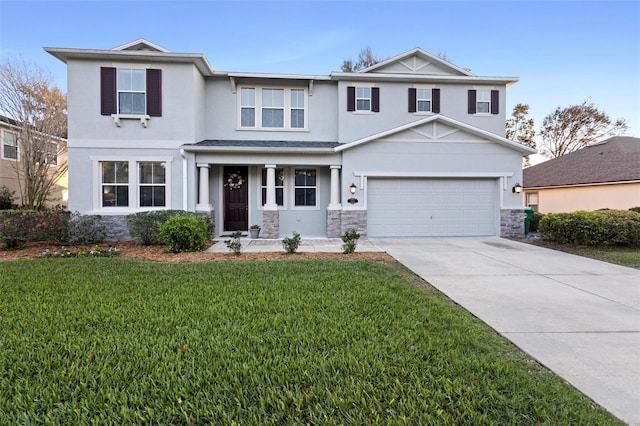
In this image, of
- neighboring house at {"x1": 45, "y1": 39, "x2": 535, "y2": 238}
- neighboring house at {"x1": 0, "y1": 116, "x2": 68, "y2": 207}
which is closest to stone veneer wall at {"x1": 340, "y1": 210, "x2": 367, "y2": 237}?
neighboring house at {"x1": 45, "y1": 39, "x2": 535, "y2": 238}

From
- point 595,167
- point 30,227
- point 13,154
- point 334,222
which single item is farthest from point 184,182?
point 595,167

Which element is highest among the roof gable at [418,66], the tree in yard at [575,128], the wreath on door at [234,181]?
the tree in yard at [575,128]

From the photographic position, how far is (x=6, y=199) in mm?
15891

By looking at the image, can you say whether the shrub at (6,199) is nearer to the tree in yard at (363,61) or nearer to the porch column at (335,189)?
the porch column at (335,189)

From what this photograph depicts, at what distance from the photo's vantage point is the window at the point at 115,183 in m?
11.2

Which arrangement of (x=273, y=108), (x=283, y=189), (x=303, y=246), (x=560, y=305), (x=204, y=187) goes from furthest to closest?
(x=273, y=108)
(x=283, y=189)
(x=204, y=187)
(x=303, y=246)
(x=560, y=305)

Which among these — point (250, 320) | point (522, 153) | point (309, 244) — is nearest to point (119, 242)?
point (309, 244)

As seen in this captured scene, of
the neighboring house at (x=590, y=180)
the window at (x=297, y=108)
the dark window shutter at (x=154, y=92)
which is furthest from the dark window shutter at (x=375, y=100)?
the neighboring house at (x=590, y=180)

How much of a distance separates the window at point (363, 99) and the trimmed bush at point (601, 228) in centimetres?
766

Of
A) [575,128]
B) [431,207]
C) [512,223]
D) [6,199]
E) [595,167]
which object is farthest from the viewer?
[575,128]

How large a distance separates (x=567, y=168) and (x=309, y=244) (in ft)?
62.1

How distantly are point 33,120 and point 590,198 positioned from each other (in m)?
29.1

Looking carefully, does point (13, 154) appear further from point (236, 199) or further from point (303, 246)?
point (303, 246)

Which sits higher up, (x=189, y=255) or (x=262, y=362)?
(x=189, y=255)
